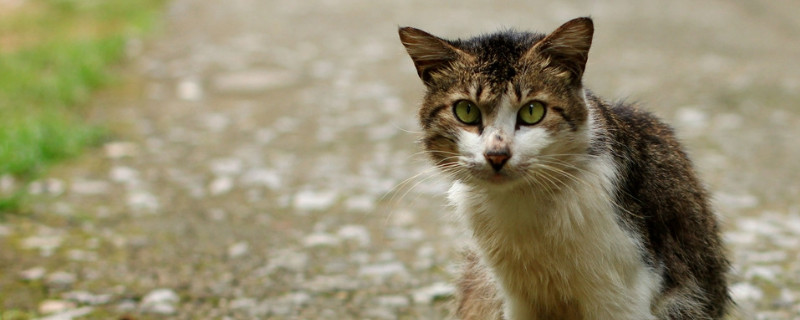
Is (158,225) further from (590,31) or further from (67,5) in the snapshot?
(67,5)

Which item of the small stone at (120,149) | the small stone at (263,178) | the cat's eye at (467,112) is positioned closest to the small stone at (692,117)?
the small stone at (263,178)

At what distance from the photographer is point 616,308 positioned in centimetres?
331

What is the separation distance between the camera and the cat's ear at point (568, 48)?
10.4 feet

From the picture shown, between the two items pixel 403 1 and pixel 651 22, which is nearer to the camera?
pixel 651 22

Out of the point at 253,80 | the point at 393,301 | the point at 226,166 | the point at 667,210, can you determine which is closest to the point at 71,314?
the point at 393,301

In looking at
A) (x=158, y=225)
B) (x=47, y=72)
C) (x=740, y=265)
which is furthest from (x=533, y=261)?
(x=47, y=72)

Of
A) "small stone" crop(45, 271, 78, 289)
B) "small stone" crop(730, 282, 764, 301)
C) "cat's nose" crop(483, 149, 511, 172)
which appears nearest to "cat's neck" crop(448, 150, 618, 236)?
"cat's nose" crop(483, 149, 511, 172)

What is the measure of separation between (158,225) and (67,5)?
822cm

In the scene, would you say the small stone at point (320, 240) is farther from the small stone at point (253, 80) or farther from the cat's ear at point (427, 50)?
the small stone at point (253, 80)

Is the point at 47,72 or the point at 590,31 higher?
the point at 47,72

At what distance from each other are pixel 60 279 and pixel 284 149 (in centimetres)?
294

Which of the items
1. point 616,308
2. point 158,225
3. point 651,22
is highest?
point 651,22

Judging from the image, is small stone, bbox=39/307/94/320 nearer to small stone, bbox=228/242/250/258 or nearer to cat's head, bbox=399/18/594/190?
small stone, bbox=228/242/250/258

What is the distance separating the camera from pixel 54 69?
373 inches
